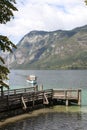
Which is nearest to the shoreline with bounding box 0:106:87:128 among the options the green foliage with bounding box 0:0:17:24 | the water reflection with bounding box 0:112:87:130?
the water reflection with bounding box 0:112:87:130

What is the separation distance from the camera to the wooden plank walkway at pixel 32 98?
40.3 m

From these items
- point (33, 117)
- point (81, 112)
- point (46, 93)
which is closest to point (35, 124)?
point (33, 117)

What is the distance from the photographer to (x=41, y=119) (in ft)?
127

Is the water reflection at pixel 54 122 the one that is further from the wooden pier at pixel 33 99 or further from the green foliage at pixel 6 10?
the green foliage at pixel 6 10

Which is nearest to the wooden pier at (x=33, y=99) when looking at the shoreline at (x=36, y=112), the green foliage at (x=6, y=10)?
the shoreline at (x=36, y=112)

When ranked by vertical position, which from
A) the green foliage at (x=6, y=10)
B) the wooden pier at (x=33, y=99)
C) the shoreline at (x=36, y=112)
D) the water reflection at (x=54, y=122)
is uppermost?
the green foliage at (x=6, y=10)

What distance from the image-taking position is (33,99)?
152ft

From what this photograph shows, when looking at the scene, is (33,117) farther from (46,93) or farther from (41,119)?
(46,93)

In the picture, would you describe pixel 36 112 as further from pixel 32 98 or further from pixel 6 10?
pixel 6 10

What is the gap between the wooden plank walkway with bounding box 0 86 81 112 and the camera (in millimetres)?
40344

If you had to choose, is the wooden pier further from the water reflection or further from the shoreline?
the water reflection

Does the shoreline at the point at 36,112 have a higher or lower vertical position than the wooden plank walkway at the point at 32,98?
lower

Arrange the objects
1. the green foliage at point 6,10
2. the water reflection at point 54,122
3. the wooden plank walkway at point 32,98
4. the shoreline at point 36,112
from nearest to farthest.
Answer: the green foliage at point 6,10
the water reflection at point 54,122
the shoreline at point 36,112
the wooden plank walkway at point 32,98

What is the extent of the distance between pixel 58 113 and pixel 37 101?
5946mm
